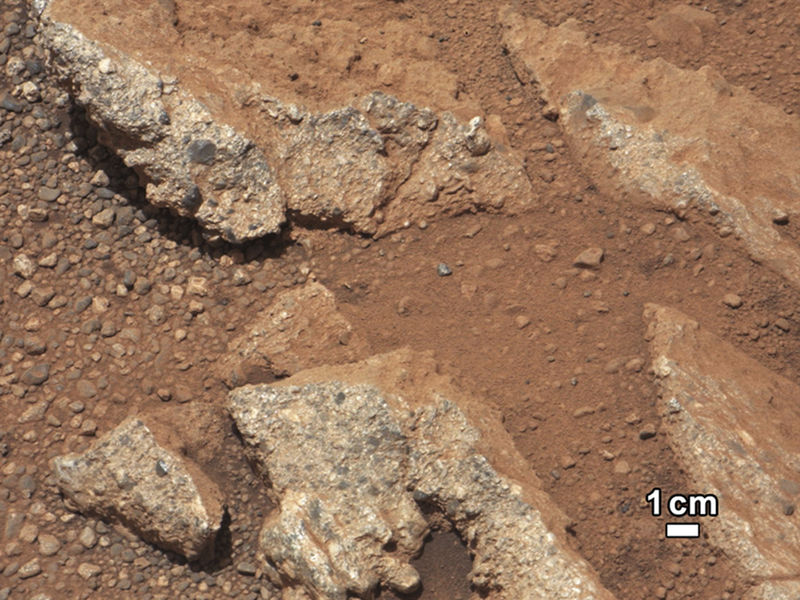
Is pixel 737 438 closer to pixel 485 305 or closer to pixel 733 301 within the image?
pixel 733 301

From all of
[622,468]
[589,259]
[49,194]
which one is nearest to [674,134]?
[589,259]

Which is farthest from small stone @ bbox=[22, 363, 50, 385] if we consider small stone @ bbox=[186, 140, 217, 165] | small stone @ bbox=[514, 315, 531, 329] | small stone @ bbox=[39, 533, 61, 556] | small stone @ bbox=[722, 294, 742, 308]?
small stone @ bbox=[722, 294, 742, 308]

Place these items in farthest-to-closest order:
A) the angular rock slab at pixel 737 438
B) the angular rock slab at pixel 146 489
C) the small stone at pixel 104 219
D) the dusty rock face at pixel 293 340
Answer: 1. the small stone at pixel 104 219
2. the dusty rock face at pixel 293 340
3. the angular rock slab at pixel 146 489
4. the angular rock slab at pixel 737 438

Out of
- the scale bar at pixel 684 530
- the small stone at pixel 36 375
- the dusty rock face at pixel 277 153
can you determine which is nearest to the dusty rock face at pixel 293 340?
the dusty rock face at pixel 277 153

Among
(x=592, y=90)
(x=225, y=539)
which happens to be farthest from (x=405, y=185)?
(x=225, y=539)

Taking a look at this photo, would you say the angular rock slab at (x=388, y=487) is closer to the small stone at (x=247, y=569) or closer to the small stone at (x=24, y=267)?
the small stone at (x=247, y=569)

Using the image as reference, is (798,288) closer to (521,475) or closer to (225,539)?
(521,475)

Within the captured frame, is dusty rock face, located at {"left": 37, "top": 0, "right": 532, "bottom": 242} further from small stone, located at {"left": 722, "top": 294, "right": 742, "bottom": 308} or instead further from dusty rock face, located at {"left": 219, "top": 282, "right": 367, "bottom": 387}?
small stone, located at {"left": 722, "top": 294, "right": 742, "bottom": 308}
